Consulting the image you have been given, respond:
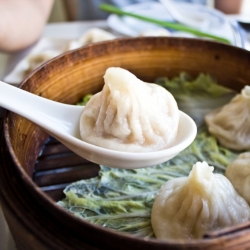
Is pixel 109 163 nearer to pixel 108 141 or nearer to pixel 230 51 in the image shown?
pixel 108 141

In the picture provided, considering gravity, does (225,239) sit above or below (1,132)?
above

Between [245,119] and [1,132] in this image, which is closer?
[1,132]

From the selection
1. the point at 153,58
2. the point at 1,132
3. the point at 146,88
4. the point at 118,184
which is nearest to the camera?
the point at 1,132

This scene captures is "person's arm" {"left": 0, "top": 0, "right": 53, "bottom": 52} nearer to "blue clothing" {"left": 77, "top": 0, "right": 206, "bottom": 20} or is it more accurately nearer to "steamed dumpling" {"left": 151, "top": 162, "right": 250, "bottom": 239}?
"blue clothing" {"left": 77, "top": 0, "right": 206, "bottom": 20}

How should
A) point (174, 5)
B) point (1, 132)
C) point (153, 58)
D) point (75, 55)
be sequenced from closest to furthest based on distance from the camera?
point (1, 132)
point (75, 55)
point (153, 58)
point (174, 5)

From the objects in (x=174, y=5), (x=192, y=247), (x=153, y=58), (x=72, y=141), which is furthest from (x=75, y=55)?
(x=174, y=5)

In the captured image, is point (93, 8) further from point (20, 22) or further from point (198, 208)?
point (198, 208)

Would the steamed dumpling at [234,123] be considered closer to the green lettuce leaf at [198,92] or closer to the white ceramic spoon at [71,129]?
the green lettuce leaf at [198,92]

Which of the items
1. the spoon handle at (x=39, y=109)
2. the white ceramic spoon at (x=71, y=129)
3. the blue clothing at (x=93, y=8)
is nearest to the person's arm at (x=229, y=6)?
the blue clothing at (x=93, y=8)
